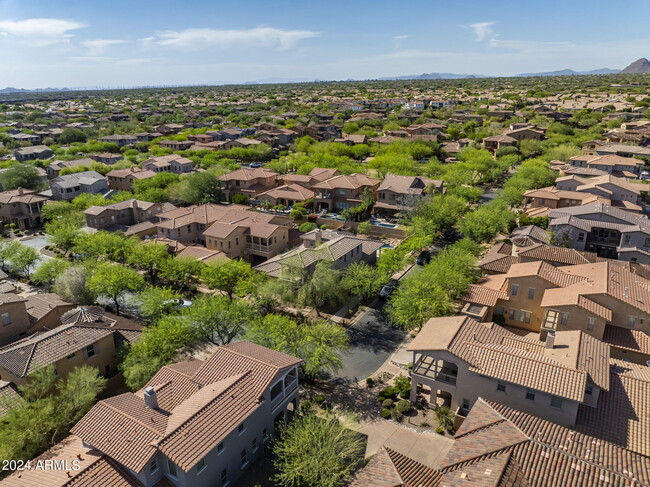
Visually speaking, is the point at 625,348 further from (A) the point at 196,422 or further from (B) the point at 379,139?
(B) the point at 379,139

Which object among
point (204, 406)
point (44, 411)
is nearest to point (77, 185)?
point (44, 411)

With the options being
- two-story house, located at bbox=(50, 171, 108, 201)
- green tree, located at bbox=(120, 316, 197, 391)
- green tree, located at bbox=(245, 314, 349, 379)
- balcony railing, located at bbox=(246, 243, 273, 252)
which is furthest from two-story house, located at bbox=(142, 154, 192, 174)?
green tree, located at bbox=(245, 314, 349, 379)

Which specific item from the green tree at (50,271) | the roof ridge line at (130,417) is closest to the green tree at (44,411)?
the roof ridge line at (130,417)

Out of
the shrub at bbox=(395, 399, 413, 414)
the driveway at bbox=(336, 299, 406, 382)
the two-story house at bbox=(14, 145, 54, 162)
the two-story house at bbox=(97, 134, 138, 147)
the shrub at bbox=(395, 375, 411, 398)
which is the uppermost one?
the two-story house at bbox=(97, 134, 138, 147)

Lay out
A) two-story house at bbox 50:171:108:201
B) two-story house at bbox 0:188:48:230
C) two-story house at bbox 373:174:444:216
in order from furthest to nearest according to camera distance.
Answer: two-story house at bbox 50:171:108:201
two-story house at bbox 373:174:444:216
two-story house at bbox 0:188:48:230

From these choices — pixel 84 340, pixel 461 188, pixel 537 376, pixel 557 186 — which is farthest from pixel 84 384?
pixel 557 186

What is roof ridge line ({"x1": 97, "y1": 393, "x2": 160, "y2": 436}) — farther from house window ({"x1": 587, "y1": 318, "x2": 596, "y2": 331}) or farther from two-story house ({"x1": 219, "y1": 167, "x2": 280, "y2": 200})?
two-story house ({"x1": 219, "y1": 167, "x2": 280, "y2": 200})
